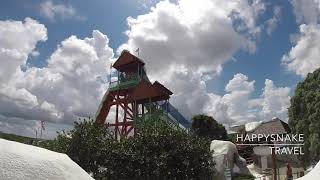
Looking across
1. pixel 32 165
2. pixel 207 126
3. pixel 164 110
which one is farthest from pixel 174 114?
pixel 32 165

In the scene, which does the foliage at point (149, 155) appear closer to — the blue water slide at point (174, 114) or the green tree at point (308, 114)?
the green tree at point (308, 114)

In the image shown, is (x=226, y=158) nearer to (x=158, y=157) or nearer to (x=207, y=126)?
(x=158, y=157)

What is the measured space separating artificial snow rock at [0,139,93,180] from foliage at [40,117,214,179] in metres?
21.9

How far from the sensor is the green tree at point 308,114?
39656 millimetres

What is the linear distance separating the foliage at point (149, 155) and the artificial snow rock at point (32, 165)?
21853 mm

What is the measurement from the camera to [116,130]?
2584 inches

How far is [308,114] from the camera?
138ft

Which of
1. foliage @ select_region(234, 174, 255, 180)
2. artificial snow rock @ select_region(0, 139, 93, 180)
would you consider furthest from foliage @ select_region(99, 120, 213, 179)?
artificial snow rock @ select_region(0, 139, 93, 180)

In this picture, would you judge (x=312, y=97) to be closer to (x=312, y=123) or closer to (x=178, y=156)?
(x=312, y=123)

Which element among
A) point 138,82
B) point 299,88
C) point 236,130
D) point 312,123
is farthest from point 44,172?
point 236,130

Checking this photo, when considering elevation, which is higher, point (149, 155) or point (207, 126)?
point (207, 126)

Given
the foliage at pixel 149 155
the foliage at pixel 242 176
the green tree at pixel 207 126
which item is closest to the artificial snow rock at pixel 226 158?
the foliage at pixel 242 176

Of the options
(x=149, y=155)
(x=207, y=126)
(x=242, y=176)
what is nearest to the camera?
(x=149, y=155)

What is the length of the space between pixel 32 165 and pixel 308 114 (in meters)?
35.8
